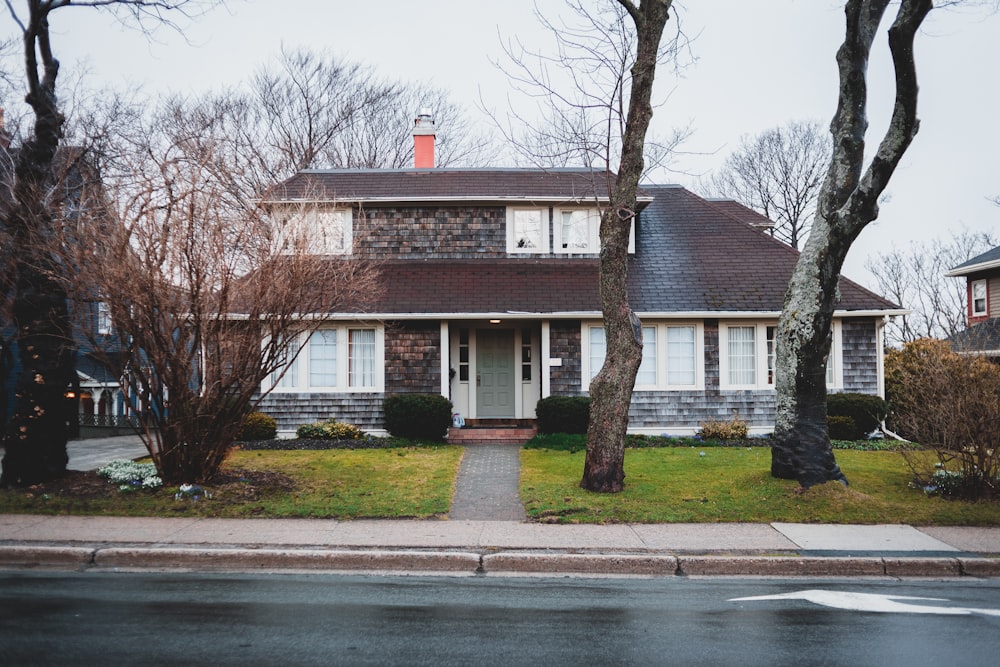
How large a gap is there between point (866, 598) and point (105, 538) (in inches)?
299

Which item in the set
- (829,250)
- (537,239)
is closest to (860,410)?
(829,250)

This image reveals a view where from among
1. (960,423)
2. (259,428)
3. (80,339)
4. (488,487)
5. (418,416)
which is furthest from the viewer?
(259,428)

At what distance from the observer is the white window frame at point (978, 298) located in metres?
26.5

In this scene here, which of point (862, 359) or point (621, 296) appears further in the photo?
point (862, 359)

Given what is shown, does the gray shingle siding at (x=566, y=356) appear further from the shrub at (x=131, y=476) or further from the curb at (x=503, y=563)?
the curb at (x=503, y=563)

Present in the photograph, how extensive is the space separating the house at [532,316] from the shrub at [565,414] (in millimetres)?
827

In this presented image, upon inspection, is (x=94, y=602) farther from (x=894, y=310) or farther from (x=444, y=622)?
(x=894, y=310)

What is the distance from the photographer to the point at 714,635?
5180 millimetres

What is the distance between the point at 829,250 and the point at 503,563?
248 inches

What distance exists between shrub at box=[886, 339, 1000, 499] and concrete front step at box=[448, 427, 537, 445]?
8.09m

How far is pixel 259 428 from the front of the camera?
50.8 ft

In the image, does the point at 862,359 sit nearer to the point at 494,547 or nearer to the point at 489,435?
the point at 489,435

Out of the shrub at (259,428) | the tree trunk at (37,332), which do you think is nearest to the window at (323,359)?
the shrub at (259,428)

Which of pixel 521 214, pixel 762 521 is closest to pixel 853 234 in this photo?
pixel 762 521
